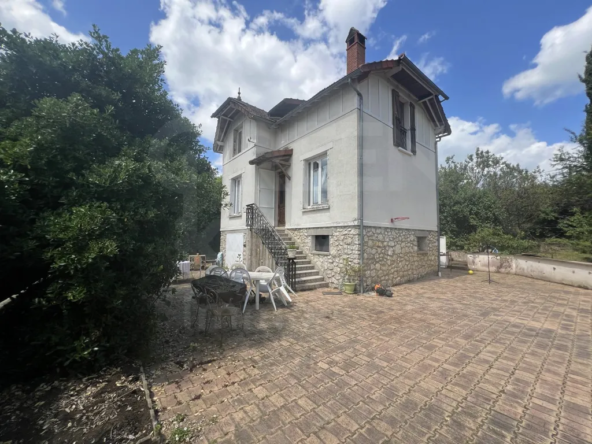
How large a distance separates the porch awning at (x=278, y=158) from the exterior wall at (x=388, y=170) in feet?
10.6

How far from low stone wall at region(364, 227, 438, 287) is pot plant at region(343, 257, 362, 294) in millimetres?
348

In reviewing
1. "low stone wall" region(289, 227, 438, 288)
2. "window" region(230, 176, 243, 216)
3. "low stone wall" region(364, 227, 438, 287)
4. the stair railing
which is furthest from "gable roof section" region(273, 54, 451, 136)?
"low stone wall" region(364, 227, 438, 287)

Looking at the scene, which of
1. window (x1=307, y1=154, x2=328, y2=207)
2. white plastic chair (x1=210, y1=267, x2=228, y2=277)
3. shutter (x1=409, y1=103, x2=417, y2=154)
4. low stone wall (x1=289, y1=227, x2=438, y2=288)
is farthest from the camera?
shutter (x1=409, y1=103, x2=417, y2=154)

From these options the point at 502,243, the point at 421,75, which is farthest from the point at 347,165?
the point at 502,243

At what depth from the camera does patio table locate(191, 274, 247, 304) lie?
4801 mm

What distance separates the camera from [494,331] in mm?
4258

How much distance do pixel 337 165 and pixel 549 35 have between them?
873 cm

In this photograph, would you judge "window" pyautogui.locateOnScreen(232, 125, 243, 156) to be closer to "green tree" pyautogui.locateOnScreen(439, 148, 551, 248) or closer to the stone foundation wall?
the stone foundation wall

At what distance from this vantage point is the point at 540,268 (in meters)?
9.81

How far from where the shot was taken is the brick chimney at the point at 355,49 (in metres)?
8.94

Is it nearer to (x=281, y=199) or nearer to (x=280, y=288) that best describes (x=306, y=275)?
(x=280, y=288)

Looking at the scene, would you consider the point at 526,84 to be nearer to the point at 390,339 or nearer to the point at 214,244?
the point at 390,339

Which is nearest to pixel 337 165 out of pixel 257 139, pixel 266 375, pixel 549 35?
pixel 257 139

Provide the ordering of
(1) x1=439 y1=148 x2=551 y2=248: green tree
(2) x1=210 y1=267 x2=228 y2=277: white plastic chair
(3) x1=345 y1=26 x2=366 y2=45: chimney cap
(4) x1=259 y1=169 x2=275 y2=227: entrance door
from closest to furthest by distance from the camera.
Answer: (2) x1=210 y1=267 x2=228 y2=277: white plastic chair < (3) x1=345 y1=26 x2=366 y2=45: chimney cap < (4) x1=259 y1=169 x2=275 y2=227: entrance door < (1) x1=439 y1=148 x2=551 y2=248: green tree
